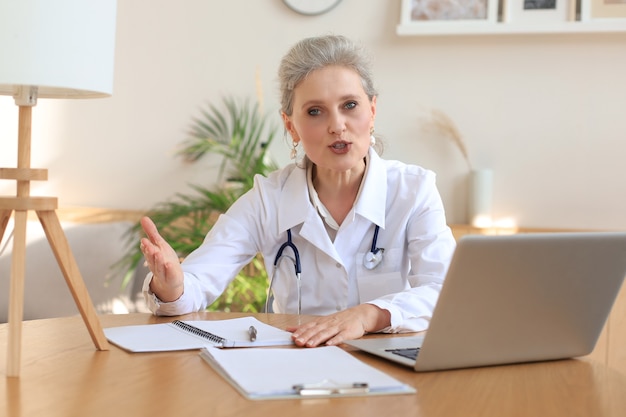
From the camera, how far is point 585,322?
4.48 feet

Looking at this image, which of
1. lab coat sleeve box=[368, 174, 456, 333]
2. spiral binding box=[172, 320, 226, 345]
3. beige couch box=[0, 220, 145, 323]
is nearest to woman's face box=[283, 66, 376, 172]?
lab coat sleeve box=[368, 174, 456, 333]

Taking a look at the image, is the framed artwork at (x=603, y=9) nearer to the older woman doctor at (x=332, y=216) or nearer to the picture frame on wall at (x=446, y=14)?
the picture frame on wall at (x=446, y=14)

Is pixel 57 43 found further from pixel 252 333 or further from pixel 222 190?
pixel 222 190

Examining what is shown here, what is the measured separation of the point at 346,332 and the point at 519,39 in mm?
2213

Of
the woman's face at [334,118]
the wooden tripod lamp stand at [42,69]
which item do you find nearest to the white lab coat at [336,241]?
the woman's face at [334,118]

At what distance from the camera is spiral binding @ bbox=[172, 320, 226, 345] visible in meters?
1.49

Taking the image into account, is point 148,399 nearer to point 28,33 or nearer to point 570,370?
point 28,33

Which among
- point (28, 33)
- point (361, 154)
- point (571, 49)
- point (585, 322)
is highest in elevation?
point (571, 49)

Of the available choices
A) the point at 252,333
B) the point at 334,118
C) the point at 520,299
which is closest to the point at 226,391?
the point at 252,333

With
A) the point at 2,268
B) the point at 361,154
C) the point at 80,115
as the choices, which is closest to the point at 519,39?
the point at 361,154

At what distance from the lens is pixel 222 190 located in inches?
143

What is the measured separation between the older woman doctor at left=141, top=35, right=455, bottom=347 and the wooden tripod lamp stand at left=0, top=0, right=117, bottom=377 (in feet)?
2.39

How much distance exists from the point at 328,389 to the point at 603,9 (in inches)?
103

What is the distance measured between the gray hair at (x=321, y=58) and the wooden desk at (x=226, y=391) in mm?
1009
